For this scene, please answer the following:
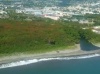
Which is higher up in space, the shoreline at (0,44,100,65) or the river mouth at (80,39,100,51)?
the shoreline at (0,44,100,65)

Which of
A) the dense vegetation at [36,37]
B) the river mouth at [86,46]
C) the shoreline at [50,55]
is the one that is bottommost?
the river mouth at [86,46]

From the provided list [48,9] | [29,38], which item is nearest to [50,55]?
[29,38]

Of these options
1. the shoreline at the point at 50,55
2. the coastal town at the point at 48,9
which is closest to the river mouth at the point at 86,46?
the shoreline at the point at 50,55

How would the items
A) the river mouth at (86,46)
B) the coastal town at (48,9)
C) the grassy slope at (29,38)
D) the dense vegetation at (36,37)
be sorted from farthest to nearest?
the coastal town at (48,9) → the river mouth at (86,46) → the dense vegetation at (36,37) → the grassy slope at (29,38)

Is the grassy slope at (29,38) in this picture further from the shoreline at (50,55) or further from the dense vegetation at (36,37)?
the shoreline at (50,55)

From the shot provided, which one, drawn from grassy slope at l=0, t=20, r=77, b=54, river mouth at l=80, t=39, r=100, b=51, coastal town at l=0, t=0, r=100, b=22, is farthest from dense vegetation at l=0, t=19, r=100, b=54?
coastal town at l=0, t=0, r=100, b=22

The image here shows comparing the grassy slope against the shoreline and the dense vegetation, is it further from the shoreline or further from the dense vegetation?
the shoreline

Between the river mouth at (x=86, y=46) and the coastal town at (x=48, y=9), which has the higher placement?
the coastal town at (x=48, y=9)

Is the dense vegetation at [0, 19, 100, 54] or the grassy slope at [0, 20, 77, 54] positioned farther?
the dense vegetation at [0, 19, 100, 54]


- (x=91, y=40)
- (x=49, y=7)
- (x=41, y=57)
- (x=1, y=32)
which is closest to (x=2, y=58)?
(x=41, y=57)

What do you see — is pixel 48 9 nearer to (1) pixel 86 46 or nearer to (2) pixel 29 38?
(1) pixel 86 46
